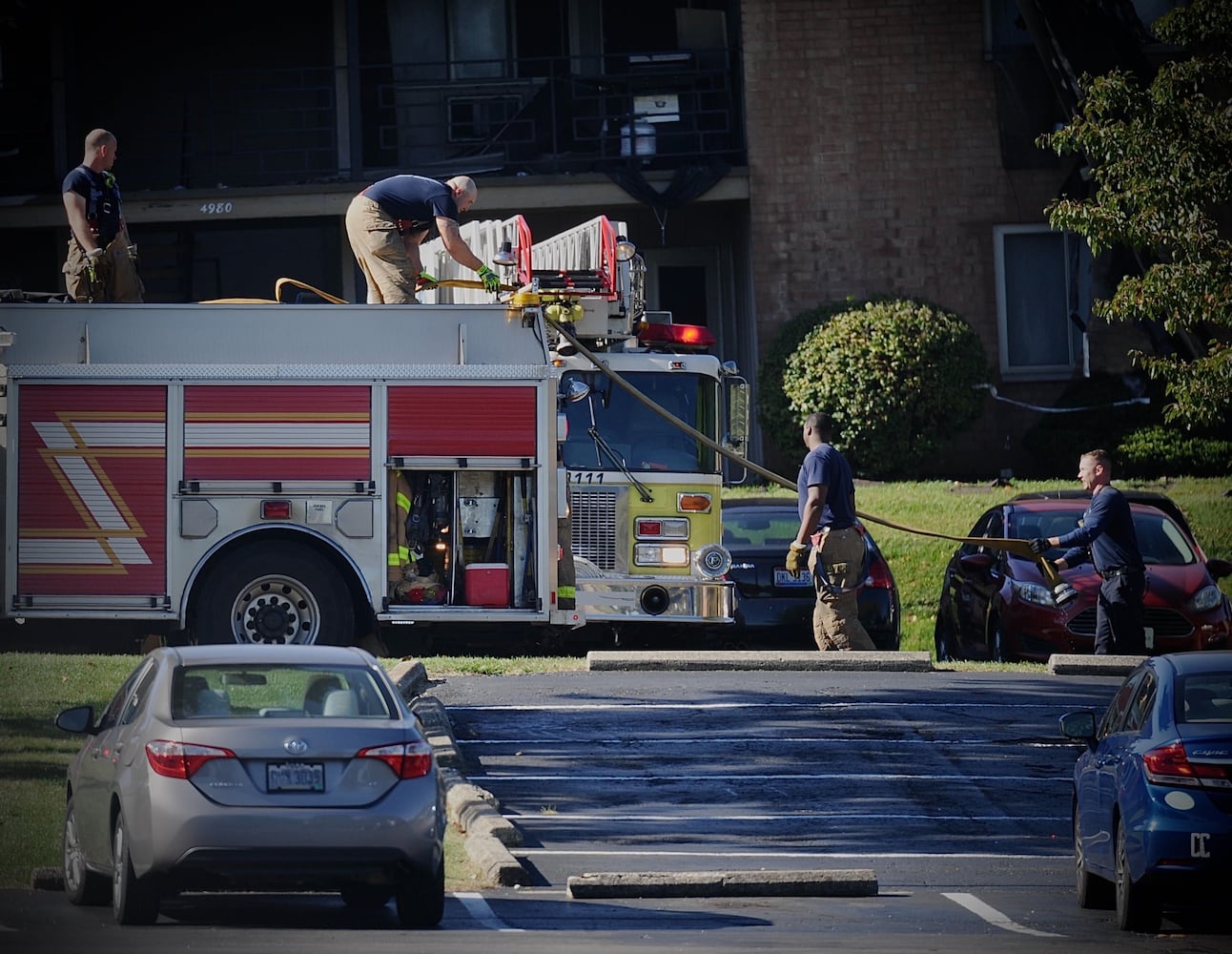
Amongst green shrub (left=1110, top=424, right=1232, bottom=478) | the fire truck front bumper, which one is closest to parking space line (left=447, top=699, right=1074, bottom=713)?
the fire truck front bumper

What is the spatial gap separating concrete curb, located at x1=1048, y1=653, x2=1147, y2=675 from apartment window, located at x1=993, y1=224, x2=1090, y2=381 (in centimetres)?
1137

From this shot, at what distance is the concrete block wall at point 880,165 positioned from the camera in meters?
26.2

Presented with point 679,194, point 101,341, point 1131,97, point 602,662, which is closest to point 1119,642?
point 602,662

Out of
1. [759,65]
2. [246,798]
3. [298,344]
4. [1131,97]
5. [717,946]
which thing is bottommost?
[717,946]

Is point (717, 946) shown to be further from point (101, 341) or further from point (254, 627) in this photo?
point (101, 341)

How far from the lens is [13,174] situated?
2758 cm

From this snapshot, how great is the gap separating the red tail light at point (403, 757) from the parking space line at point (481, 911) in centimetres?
71

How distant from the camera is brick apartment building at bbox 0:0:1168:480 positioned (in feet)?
85.7

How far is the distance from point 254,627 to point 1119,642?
6289 millimetres

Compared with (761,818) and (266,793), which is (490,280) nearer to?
(761,818)

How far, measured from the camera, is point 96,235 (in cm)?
1507

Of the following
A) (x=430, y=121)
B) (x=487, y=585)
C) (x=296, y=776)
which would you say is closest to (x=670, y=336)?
(x=487, y=585)

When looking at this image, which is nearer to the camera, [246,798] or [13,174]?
[246,798]

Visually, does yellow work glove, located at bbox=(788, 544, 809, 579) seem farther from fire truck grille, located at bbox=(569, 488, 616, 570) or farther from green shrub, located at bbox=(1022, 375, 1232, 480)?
green shrub, located at bbox=(1022, 375, 1232, 480)
